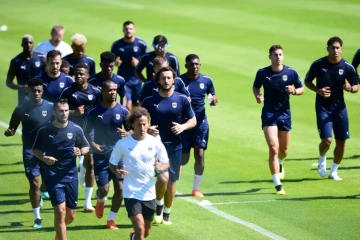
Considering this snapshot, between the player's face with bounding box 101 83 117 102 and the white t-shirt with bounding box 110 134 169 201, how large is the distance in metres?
2.17

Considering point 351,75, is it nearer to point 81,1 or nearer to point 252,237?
point 252,237

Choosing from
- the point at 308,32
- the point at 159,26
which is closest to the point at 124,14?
the point at 159,26

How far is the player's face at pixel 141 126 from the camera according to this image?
527 inches

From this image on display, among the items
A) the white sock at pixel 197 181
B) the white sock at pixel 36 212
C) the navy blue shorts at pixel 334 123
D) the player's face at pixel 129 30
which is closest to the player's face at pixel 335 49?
the navy blue shorts at pixel 334 123

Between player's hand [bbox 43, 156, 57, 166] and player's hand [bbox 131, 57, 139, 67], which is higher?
player's hand [bbox 131, 57, 139, 67]

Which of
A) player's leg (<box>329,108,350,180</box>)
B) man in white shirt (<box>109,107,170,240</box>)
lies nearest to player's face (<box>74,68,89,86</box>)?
man in white shirt (<box>109,107,170,240</box>)

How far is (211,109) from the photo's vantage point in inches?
1039

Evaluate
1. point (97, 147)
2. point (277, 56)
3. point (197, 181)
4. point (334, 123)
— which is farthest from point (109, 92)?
point (334, 123)

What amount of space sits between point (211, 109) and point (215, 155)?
491 cm

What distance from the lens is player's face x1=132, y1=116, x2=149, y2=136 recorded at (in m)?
13.4

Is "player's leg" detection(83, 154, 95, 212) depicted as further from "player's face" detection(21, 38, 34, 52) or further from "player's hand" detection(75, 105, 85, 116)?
Answer: "player's face" detection(21, 38, 34, 52)

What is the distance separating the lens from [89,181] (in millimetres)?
17125

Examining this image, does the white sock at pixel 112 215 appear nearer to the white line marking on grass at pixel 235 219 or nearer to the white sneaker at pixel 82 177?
the white line marking on grass at pixel 235 219

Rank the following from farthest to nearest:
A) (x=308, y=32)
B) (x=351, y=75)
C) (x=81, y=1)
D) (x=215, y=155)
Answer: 1. (x=81, y=1)
2. (x=308, y=32)
3. (x=215, y=155)
4. (x=351, y=75)
